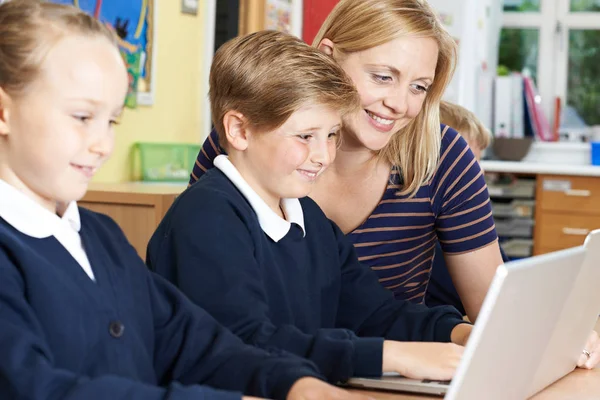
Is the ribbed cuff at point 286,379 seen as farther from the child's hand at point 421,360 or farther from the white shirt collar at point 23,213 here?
the white shirt collar at point 23,213

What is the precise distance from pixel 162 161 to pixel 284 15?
4.15ft

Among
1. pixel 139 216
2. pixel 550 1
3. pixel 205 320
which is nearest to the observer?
pixel 205 320

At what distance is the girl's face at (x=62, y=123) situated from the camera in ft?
2.99

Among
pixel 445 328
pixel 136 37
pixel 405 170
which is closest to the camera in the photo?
pixel 445 328

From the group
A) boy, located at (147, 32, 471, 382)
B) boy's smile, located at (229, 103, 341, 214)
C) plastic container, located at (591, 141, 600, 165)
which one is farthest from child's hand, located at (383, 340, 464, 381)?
plastic container, located at (591, 141, 600, 165)

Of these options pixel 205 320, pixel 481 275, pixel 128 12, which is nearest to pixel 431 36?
pixel 481 275

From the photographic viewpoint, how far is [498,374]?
0.91 meters

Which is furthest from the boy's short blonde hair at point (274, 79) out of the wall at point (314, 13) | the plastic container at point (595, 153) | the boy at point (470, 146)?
the plastic container at point (595, 153)

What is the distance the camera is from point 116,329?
981mm

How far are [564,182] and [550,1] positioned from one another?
1.48 metres

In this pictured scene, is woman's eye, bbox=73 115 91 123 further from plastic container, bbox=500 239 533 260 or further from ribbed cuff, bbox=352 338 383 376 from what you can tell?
plastic container, bbox=500 239 533 260

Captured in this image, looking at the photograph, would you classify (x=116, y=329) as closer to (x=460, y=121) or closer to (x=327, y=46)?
(x=327, y=46)

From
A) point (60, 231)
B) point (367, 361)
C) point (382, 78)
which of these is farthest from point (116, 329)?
point (382, 78)

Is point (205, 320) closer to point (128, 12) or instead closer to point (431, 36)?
point (431, 36)
